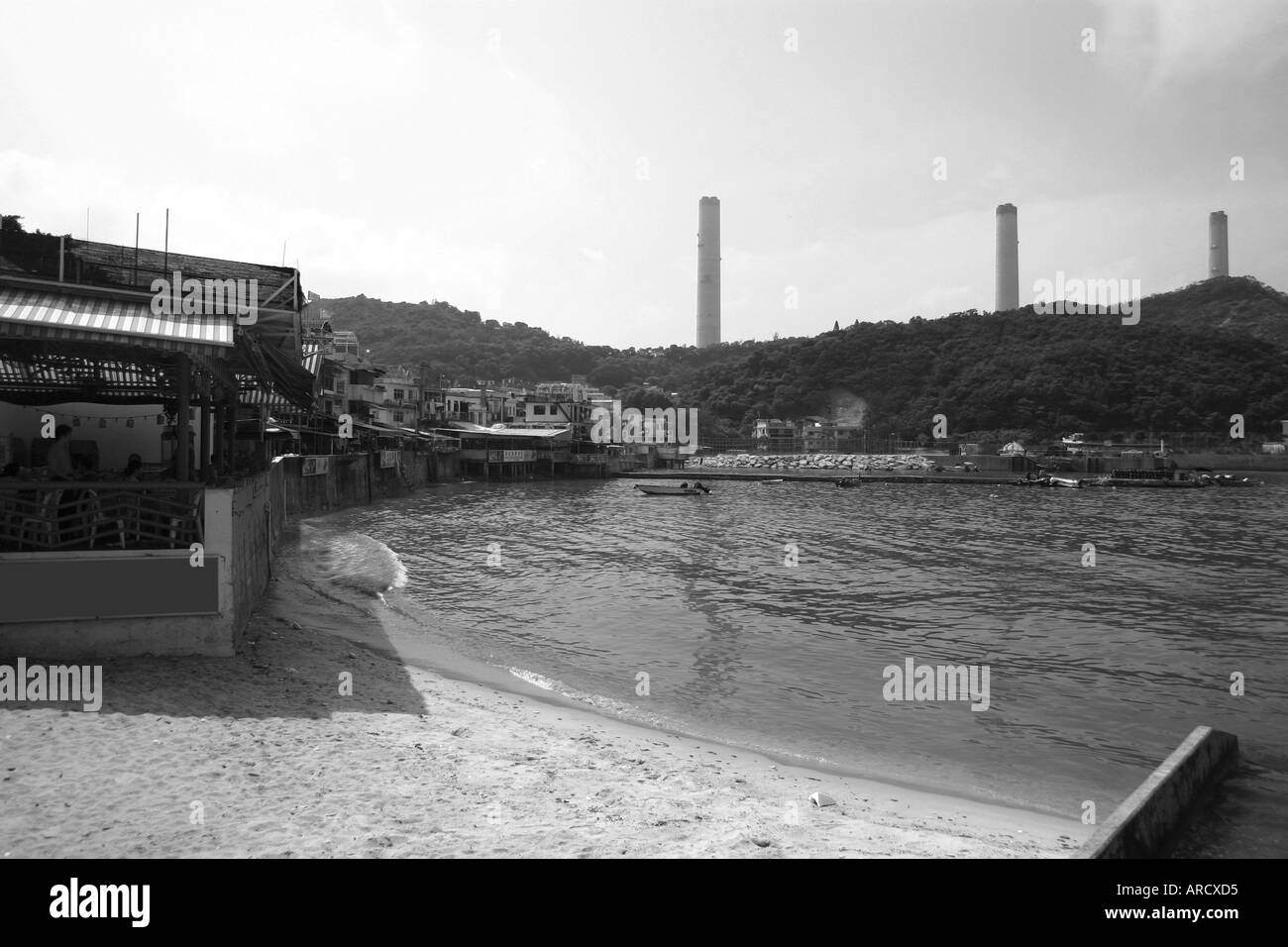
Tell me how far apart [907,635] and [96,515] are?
48.7 ft

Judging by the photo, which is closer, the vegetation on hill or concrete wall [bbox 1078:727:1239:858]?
concrete wall [bbox 1078:727:1239:858]

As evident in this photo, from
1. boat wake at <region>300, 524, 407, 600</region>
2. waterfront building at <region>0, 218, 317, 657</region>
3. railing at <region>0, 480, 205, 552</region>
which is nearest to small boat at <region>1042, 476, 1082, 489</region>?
boat wake at <region>300, 524, 407, 600</region>

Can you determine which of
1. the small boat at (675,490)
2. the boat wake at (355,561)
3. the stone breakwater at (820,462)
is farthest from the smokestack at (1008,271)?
the boat wake at (355,561)

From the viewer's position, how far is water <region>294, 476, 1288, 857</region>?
10281 millimetres

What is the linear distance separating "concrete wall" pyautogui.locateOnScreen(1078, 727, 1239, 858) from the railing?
931cm

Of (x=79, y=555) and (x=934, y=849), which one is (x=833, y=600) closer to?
(x=934, y=849)

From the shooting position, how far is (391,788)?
6.72 meters

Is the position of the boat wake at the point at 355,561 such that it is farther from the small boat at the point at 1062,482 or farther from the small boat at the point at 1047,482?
the small boat at the point at 1047,482

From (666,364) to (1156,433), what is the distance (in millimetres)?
103564

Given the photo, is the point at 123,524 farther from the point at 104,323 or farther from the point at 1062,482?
the point at 1062,482

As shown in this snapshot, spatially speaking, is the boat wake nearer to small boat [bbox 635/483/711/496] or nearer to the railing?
the railing

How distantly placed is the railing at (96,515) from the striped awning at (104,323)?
1589 mm

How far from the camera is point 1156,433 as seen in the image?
111 metres
